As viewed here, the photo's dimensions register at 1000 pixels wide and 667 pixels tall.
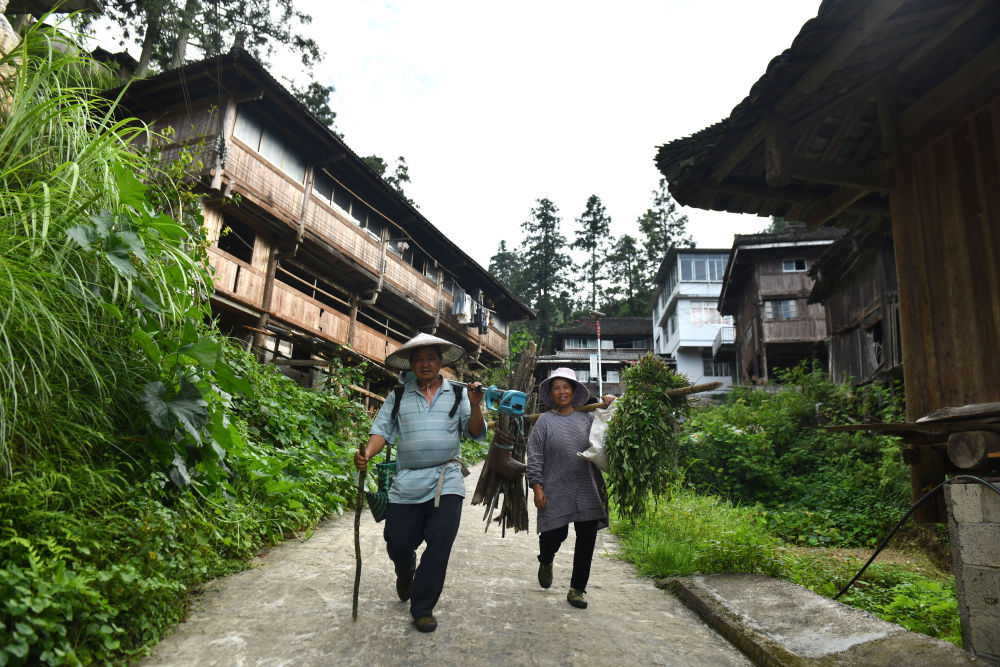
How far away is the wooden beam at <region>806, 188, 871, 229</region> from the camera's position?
5859mm

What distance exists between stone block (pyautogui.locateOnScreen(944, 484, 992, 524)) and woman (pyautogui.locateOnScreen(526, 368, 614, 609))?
2.16 meters

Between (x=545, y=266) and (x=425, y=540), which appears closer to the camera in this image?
(x=425, y=540)

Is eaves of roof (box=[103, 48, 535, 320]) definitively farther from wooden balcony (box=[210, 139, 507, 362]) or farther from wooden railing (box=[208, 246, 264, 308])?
wooden railing (box=[208, 246, 264, 308])

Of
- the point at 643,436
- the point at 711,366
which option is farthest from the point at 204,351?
the point at 711,366

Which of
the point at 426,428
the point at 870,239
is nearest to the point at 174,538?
the point at 426,428

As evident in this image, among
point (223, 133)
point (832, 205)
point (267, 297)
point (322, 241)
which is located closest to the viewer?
point (832, 205)

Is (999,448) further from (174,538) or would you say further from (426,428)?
(174,538)

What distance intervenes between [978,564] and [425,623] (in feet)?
9.99

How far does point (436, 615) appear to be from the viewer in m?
4.08

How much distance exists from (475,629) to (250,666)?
1.32 meters

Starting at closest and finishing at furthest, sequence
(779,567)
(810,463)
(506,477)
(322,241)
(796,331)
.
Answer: (506,477) < (779,567) < (810,463) < (322,241) < (796,331)

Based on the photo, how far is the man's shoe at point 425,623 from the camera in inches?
147

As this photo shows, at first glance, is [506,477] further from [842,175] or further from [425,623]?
[842,175]

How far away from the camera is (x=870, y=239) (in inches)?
510
